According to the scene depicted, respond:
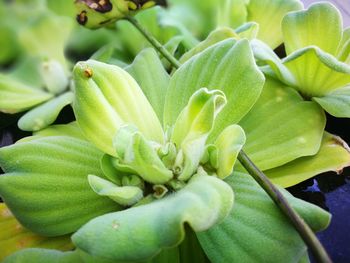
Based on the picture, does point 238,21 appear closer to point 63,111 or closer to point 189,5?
point 189,5

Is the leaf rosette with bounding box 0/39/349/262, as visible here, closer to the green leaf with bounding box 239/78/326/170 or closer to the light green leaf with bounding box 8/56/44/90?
the green leaf with bounding box 239/78/326/170

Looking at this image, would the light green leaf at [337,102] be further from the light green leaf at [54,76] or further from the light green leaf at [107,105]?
the light green leaf at [54,76]

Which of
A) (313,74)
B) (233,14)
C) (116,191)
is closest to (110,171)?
(116,191)

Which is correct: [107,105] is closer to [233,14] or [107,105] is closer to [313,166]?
[313,166]

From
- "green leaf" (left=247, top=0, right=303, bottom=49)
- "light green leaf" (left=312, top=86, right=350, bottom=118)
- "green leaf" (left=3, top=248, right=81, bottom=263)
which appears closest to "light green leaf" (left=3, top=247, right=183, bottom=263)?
"green leaf" (left=3, top=248, right=81, bottom=263)

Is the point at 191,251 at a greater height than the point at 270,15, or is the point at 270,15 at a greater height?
the point at 270,15

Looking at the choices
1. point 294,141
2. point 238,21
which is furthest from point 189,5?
point 294,141
